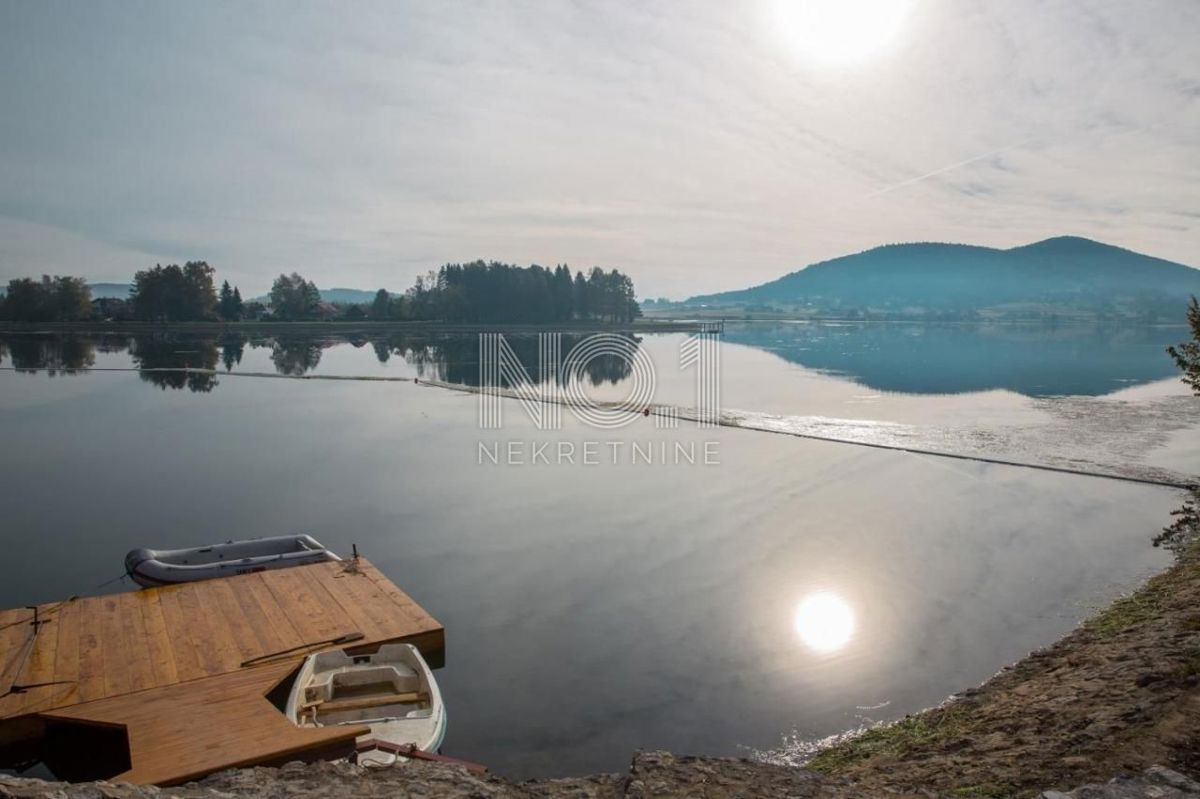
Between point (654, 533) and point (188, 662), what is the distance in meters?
12.5

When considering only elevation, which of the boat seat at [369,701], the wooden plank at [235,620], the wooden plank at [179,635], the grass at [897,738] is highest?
the wooden plank at [179,635]

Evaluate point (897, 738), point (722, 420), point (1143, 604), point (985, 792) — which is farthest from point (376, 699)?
point (722, 420)

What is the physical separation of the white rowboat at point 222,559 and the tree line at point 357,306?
465 ft

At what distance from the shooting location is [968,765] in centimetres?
858

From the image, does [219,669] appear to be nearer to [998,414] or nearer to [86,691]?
[86,691]

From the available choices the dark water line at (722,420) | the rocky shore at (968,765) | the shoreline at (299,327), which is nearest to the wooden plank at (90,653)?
the rocky shore at (968,765)

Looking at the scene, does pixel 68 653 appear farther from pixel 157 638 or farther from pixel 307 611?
pixel 307 611

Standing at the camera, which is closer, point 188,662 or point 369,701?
point 369,701

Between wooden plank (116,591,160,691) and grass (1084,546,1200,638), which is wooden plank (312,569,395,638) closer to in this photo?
wooden plank (116,591,160,691)

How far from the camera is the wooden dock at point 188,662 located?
9641 mm

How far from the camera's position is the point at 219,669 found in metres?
12.0

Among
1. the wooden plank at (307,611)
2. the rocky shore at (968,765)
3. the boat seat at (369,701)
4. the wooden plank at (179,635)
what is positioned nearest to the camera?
the rocky shore at (968,765)

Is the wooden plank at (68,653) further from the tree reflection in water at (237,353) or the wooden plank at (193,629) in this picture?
the tree reflection in water at (237,353)

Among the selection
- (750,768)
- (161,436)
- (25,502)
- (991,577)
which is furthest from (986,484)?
(161,436)
